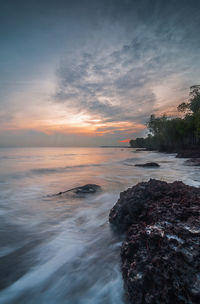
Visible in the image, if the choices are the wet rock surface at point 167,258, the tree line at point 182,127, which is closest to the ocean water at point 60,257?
the wet rock surface at point 167,258

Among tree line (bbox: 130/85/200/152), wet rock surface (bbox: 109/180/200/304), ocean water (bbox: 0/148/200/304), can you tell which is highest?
tree line (bbox: 130/85/200/152)

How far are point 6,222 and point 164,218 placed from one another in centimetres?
444

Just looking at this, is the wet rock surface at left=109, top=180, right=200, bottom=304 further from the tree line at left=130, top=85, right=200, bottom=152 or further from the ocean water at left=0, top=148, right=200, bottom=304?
the tree line at left=130, top=85, right=200, bottom=152

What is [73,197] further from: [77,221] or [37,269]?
[37,269]

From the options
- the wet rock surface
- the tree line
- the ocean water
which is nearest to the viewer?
the wet rock surface

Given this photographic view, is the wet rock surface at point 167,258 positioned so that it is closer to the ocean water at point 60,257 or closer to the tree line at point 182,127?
the ocean water at point 60,257

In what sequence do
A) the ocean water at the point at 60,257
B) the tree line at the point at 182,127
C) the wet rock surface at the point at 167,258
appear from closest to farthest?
the wet rock surface at the point at 167,258
the ocean water at the point at 60,257
the tree line at the point at 182,127

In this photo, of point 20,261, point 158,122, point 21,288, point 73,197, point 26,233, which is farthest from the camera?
point 158,122

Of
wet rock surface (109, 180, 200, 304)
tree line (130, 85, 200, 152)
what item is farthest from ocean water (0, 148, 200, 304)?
tree line (130, 85, 200, 152)

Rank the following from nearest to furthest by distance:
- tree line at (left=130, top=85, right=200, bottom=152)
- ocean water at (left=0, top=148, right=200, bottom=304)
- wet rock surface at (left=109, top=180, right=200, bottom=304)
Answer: wet rock surface at (left=109, top=180, right=200, bottom=304)
ocean water at (left=0, top=148, right=200, bottom=304)
tree line at (left=130, top=85, right=200, bottom=152)

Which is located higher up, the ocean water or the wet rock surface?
the wet rock surface

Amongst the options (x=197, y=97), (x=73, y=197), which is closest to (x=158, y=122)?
(x=197, y=97)

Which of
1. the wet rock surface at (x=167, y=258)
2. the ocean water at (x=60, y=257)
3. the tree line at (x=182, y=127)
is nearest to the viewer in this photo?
the wet rock surface at (x=167, y=258)

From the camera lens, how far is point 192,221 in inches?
78.8
